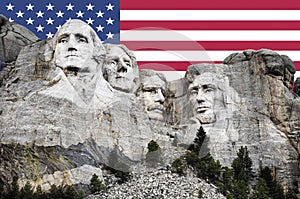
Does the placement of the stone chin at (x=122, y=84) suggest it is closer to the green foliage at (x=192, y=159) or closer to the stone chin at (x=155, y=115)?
the stone chin at (x=155, y=115)

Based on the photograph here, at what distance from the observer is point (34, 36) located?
2922 cm

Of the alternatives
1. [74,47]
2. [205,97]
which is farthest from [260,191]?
[74,47]

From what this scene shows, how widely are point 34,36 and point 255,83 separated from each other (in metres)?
5.10

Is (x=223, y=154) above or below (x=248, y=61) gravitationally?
below

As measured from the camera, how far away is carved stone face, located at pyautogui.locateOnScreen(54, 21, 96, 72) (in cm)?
2745

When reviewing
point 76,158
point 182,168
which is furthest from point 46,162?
point 182,168

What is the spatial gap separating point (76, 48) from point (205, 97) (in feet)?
10.5

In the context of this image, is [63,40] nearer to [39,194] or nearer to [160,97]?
[160,97]

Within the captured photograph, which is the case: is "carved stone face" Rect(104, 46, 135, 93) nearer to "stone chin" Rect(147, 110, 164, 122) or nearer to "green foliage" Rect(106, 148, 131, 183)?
"stone chin" Rect(147, 110, 164, 122)

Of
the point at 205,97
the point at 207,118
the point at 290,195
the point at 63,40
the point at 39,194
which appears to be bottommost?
the point at 39,194

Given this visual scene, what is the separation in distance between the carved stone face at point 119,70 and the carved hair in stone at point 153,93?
50cm

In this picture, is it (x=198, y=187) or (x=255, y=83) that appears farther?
(x=255, y=83)

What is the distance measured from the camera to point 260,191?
86.8 feet

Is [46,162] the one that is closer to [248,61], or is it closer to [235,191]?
[235,191]
